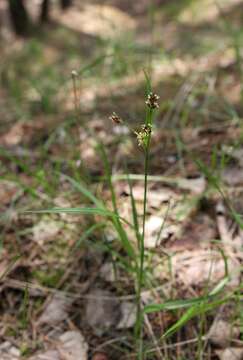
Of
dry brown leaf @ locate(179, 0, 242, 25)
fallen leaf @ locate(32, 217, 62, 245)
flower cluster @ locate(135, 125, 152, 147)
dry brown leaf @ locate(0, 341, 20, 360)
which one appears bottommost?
dry brown leaf @ locate(0, 341, 20, 360)

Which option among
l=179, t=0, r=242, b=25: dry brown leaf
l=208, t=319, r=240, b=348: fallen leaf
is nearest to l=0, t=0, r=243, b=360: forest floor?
l=208, t=319, r=240, b=348: fallen leaf

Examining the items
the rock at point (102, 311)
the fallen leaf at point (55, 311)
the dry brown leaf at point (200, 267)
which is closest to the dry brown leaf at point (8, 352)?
the fallen leaf at point (55, 311)

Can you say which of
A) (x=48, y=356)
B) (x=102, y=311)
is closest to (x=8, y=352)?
(x=48, y=356)

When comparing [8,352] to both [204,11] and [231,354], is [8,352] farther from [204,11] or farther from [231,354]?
[204,11]

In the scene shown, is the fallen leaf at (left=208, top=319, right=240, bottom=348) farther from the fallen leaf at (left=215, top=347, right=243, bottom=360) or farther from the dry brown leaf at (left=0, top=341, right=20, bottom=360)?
the dry brown leaf at (left=0, top=341, right=20, bottom=360)

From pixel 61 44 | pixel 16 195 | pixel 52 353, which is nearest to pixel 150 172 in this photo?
pixel 16 195

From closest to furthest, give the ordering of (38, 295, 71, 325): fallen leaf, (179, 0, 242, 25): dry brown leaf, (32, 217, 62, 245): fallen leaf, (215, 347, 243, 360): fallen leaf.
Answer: (215, 347, 243, 360): fallen leaf
(38, 295, 71, 325): fallen leaf
(32, 217, 62, 245): fallen leaf
(179, 0, 242, 25): dry brown leaf

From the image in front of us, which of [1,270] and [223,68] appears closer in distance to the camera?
[1,270]

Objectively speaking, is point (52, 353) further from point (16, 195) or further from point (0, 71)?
point (0, 71)
